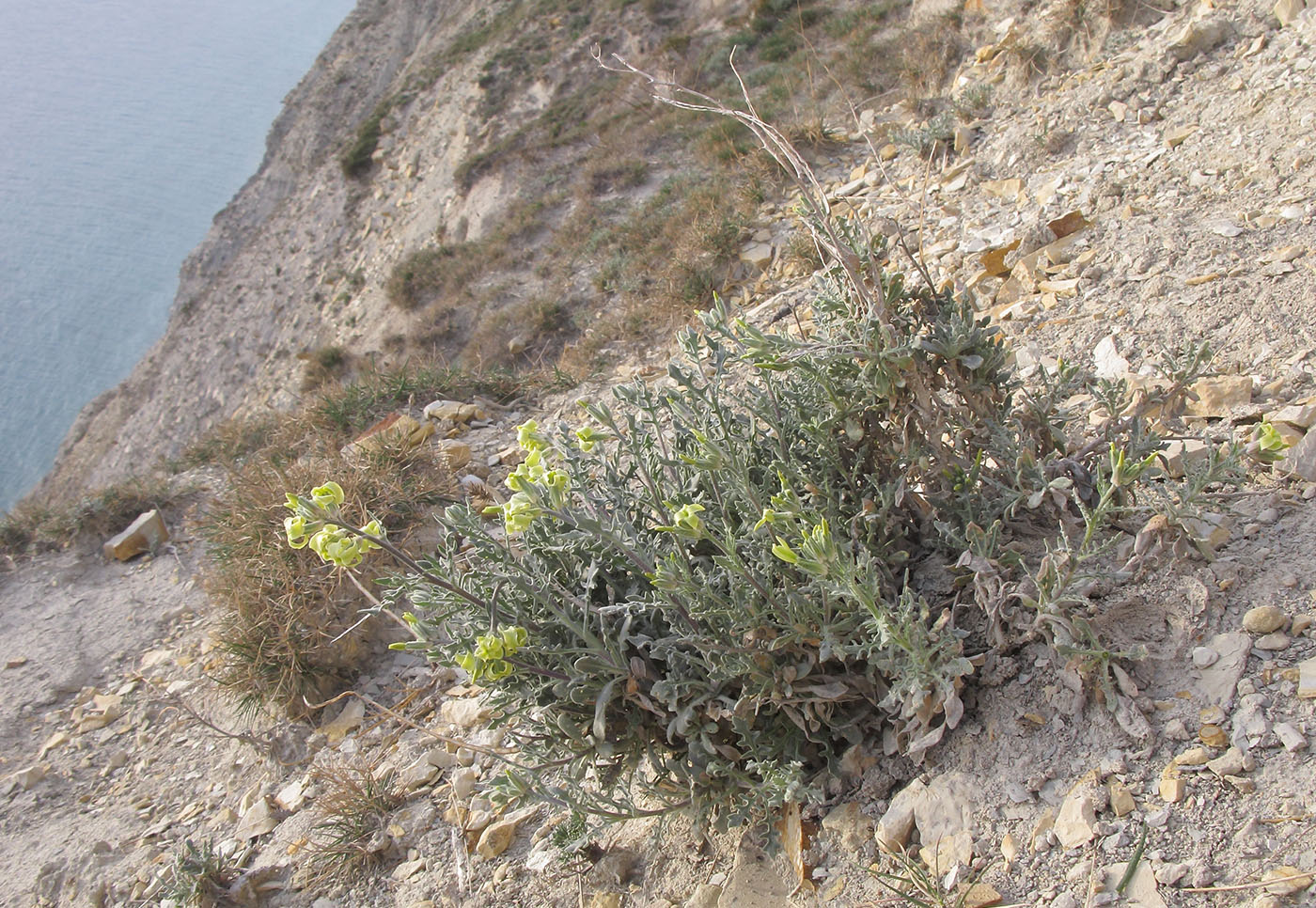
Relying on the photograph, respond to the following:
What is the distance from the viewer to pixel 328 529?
1.63m

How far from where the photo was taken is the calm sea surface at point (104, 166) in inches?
644

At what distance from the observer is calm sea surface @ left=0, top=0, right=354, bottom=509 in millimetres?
16359

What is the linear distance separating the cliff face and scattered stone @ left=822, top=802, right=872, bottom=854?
12946 mm

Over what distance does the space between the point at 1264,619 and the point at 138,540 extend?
566 cm

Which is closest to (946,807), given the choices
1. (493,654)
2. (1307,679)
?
(1307,679)

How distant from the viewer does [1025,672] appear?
1809mm

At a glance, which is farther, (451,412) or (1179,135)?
(451,412)

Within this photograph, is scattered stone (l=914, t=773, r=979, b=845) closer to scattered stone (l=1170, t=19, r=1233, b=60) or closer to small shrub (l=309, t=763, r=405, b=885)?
small shrub (l=309, t=763, r=405, b=885)

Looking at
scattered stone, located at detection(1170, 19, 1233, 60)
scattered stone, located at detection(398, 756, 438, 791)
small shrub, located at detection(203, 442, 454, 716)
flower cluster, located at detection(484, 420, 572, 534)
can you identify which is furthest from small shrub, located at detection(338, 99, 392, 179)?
flower cluster, located at detection(484, 420, 572, 534)

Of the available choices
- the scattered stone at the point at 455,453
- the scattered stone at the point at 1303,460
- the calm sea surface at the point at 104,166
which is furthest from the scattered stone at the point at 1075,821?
the calm sea surface at the point at 104,166

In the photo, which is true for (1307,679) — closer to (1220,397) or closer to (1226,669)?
(1226,669)

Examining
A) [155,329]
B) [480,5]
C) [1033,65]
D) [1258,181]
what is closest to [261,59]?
[480,5]

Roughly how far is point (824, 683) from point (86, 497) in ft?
18.8

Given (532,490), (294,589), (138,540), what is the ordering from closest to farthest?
(532,490)
(294,589)
(138,540)
